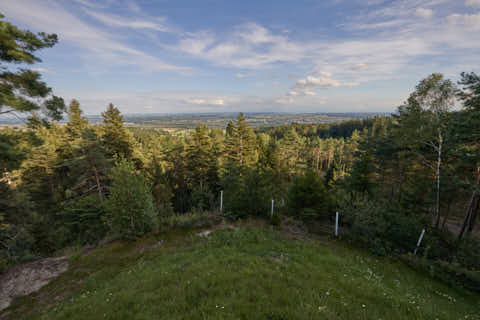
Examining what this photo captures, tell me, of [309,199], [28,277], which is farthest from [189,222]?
[309,199]

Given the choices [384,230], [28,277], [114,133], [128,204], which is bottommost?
[28,277]

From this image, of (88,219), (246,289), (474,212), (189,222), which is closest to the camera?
(246,289)

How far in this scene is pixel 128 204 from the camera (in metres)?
10.8

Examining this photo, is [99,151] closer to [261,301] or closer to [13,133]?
[13,133]

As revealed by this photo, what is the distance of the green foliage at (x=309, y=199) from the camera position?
44.7 feet

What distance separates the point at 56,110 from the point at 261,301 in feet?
41.2

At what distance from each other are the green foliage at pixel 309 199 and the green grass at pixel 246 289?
13.9 feet

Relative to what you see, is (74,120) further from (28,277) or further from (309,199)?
(309,199)

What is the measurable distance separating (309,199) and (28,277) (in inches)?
619

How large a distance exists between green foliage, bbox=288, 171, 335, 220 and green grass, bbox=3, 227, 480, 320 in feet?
13.9

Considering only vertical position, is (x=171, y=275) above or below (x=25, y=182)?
above

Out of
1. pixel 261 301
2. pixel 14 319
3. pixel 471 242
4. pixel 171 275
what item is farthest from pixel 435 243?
pixel 14 319

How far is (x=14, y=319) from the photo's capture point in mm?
5855

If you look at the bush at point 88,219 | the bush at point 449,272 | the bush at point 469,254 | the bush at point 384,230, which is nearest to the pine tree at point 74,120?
the bush at point 88,219
